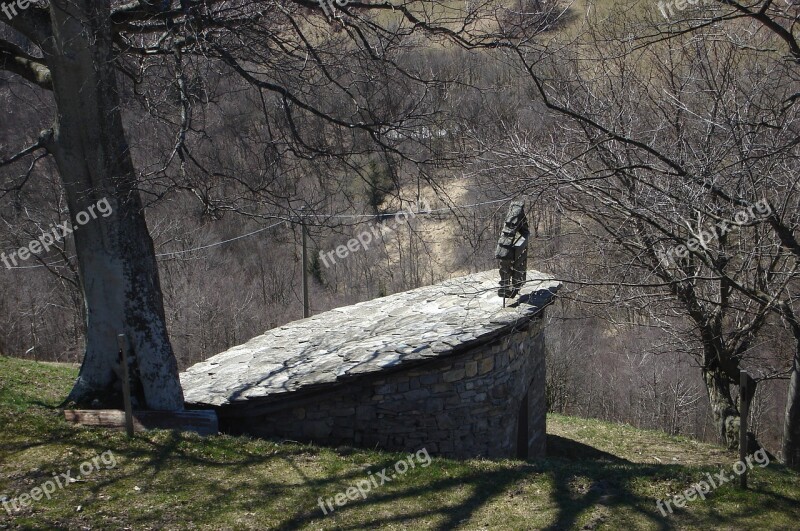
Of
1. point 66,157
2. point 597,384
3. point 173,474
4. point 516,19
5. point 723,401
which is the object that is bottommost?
point 597,384

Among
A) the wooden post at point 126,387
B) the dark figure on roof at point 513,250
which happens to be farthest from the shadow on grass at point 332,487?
the dark figure on roof at point 513,250

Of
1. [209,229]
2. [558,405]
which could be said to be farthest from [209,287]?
[558,405]

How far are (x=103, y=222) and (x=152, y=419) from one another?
84.7 inches

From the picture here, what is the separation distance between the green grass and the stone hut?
2.65ft

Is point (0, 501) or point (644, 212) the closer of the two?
point (0, 501)

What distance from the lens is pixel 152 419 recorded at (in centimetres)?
751

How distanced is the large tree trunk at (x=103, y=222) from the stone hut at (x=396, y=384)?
90 centimetres

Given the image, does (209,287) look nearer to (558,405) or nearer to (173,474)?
(558,405)

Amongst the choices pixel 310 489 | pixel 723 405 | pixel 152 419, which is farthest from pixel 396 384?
pixel 723 405

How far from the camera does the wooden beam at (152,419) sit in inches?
290

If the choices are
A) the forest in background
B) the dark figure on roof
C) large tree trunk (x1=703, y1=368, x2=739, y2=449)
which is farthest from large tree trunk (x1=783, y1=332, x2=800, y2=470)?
the dark figure on roof

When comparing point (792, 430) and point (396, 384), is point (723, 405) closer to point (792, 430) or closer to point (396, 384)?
point (792, 430)

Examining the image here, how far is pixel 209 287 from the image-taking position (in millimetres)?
28125

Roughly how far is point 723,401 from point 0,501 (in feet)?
33.3
